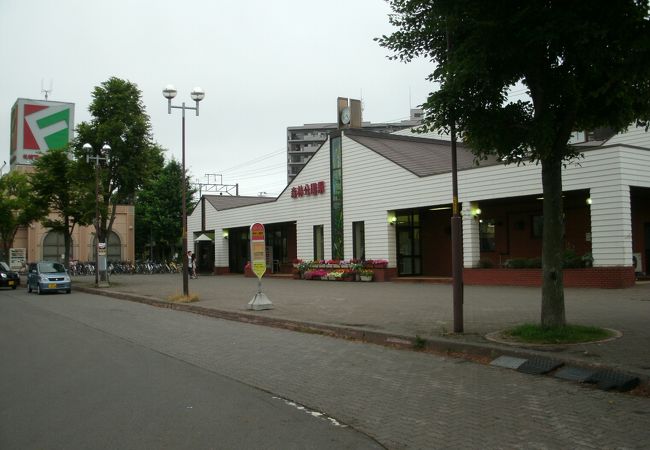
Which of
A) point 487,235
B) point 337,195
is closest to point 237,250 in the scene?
point 337,195

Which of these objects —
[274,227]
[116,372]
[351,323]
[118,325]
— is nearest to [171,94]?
[118,325]

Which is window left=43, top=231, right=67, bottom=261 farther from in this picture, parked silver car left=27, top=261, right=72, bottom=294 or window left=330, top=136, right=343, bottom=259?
window left=330, top=136, right=343, bottom=259

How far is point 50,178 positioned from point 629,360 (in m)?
31.0

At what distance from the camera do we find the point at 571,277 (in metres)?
19.1

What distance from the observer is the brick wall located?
59.4 feet

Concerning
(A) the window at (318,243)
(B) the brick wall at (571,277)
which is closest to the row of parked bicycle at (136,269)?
(A) the window at (318,243)

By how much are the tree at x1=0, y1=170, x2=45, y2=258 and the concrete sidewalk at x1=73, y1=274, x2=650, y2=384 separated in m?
17.6

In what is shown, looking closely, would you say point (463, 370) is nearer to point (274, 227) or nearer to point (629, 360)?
point (629, 360)

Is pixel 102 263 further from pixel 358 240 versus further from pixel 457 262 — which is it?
pixel 457 262

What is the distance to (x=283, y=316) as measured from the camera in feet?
45.5

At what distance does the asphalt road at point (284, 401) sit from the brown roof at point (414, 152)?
17.4 meters

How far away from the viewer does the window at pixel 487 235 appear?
25562mm

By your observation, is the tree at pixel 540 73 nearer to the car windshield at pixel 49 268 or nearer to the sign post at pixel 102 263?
the car windshield at pixel 49 268

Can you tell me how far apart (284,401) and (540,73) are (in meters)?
6.49
